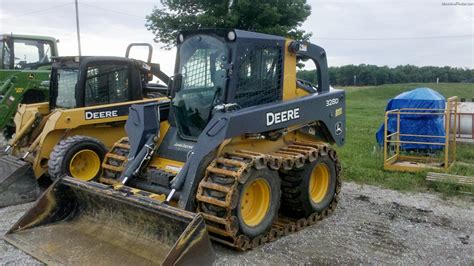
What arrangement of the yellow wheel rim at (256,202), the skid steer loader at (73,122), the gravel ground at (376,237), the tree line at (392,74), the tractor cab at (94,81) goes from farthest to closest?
→ the tree line at (392,74), the tractor cab at (94,81), the skid steer loader at (73,122), the yellow wheel rim at (256,202), the gravel ground at (376,237)

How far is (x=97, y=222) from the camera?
5125 millimetres

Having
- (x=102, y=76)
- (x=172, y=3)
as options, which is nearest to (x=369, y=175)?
(x=102, y=76)

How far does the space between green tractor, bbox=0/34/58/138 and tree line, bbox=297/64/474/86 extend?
43673 mm

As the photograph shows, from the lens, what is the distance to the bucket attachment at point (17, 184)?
6.61 metres

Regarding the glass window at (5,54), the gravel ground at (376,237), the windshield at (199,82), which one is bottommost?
the gravel ground at (376,237)

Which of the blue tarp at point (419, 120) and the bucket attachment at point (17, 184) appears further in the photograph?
the blue tarp at point (419, 120)

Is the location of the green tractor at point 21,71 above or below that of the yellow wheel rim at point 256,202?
above

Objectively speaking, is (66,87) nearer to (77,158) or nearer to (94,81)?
(94,81)

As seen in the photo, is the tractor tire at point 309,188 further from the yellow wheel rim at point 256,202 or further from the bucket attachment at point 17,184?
the bucket attachment at point 17,184

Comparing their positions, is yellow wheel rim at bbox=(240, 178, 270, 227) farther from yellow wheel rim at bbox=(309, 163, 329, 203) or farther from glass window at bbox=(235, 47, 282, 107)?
yellow wheel rim at bbox=(309, 163, 329, 203)

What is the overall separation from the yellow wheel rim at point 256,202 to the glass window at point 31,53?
27.7ft

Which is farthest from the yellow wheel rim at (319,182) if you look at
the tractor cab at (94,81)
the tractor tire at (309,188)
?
the tractor cab at (94,81)

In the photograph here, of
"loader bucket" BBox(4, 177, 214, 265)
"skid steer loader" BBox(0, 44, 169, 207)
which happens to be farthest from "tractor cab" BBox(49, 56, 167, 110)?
"loader bucket" BBox(4, 177, 214, 265)

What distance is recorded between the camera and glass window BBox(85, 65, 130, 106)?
789cm
